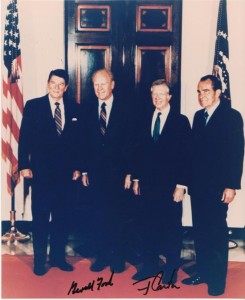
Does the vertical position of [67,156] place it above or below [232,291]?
above

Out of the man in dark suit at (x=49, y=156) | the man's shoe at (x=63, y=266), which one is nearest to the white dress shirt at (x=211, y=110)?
the man in dark suit at (x=49, y=156)

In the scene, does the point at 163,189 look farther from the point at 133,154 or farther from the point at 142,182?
the point at 133,154

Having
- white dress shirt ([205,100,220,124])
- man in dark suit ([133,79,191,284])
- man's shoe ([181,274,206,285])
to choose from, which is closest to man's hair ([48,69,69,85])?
man in dark suit ([133,79,191,284])

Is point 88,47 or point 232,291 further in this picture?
point 88,47

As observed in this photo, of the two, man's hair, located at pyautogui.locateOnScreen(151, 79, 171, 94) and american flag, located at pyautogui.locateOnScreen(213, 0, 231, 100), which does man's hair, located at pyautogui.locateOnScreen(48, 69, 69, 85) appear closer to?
man's hair, located at pyautogui.locateOnScreen(151, 79, 171, 94)

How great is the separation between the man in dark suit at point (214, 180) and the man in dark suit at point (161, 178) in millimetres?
91

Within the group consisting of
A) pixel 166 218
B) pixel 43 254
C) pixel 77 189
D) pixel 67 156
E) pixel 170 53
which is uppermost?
pixel 170 53

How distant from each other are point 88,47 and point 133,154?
0.85 metres

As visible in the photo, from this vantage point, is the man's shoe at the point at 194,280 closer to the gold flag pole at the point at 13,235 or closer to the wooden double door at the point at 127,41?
the gold flag pole at the point at 13,235

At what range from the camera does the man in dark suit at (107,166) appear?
2588mm

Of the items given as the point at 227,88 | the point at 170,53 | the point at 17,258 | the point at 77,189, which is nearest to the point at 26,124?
the point at 77,189

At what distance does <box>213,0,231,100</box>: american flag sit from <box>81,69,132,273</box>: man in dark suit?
0.67 metres

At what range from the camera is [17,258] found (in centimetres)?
269
